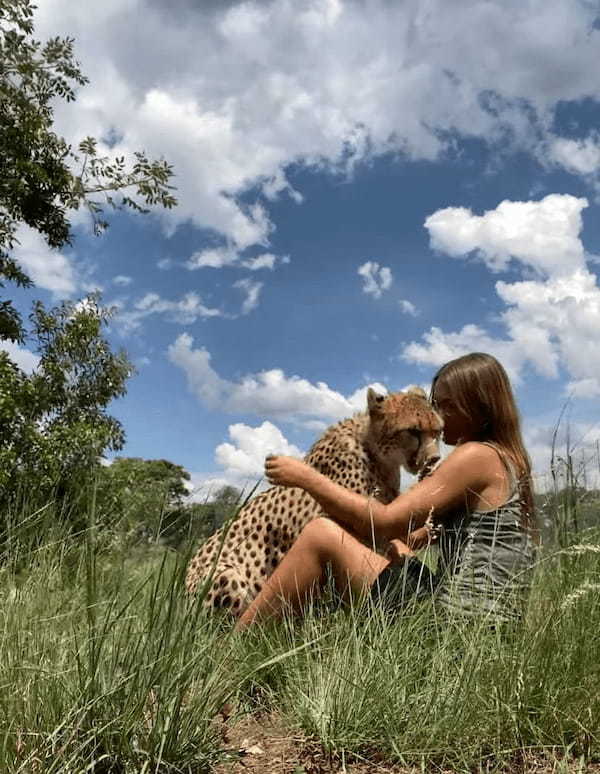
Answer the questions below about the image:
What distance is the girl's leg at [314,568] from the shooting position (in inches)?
124

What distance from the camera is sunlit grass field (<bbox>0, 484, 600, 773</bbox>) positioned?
203 centimetres

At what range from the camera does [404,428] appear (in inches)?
168

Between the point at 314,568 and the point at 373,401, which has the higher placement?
the point at 373,401

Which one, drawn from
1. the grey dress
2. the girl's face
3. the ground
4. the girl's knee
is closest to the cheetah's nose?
the girl's face

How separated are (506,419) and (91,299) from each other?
828 cm

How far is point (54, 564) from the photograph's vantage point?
3740 millimetres

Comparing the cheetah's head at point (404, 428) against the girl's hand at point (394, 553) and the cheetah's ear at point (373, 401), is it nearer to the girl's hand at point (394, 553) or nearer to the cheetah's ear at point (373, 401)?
the cheetah's ear at point (373, 401)

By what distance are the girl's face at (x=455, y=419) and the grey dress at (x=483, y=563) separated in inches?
6.9

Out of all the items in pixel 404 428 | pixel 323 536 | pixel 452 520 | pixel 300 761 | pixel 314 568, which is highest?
pixel 404 428

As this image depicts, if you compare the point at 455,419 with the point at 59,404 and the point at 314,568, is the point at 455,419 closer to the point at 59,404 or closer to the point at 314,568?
the point at 314,568

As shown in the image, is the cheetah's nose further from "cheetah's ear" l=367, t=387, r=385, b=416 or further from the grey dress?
the grey dress

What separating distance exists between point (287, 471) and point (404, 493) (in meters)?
0.46

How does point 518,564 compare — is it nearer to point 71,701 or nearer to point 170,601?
point 170,601

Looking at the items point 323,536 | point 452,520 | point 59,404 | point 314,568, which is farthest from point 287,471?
point 59,404
